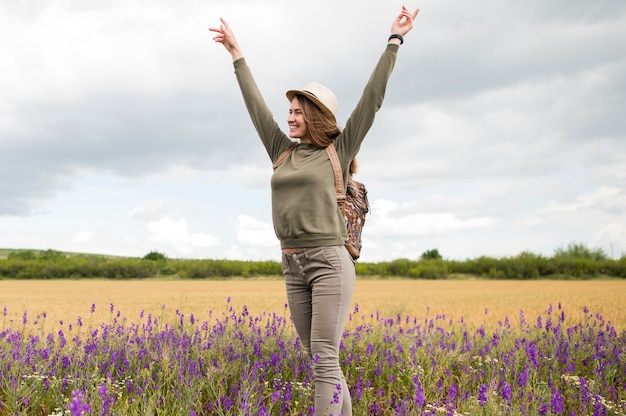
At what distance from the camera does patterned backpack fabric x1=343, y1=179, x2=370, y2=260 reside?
3.75m

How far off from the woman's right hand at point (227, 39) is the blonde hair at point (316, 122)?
2.85 feet

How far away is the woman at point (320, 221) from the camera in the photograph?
341cm

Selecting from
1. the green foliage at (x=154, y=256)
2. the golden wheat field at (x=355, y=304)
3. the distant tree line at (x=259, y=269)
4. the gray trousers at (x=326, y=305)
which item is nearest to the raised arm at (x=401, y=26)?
the gray trousers at (x=326, y=305)

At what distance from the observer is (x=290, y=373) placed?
17.2 feet

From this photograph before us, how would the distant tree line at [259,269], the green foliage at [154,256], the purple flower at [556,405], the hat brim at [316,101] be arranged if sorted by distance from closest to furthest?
1. the hat brim at [316,101]
2. the purple flower at [556,405]
3. the distant tree line at [259,269]
4. the green foliage at [154,256]

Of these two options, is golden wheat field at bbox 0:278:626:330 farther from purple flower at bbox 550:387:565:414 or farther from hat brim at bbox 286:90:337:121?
purple flower at bbox 550:387:565:414

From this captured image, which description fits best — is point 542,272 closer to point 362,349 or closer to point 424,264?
point 424,264

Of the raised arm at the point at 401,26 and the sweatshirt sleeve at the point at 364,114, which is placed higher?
the raised arm at the point at 401,26

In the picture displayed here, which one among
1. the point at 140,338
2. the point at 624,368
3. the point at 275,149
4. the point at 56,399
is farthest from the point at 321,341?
the point at 624,368

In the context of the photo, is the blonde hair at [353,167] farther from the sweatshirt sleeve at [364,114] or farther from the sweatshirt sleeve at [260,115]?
the sweatshirt sleeve at [260,115]

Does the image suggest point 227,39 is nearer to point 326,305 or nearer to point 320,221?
point 320,221

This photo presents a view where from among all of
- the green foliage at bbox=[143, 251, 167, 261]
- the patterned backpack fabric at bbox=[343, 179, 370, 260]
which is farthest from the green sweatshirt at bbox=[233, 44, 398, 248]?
the green foliage at bbox=[143, 251, 167, 261]

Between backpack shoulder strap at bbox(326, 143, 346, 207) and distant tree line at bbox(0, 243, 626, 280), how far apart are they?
40677 mm

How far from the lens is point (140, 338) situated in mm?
6207
